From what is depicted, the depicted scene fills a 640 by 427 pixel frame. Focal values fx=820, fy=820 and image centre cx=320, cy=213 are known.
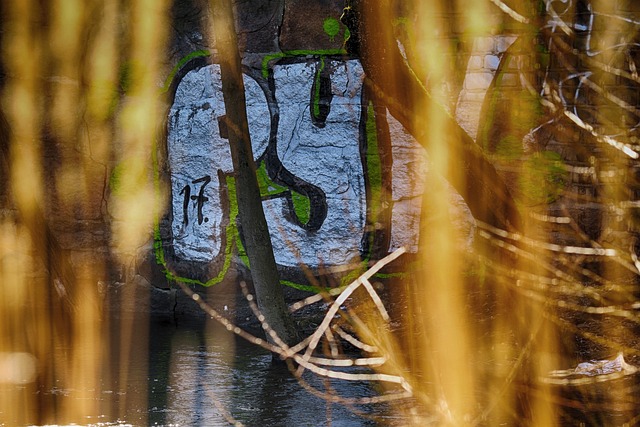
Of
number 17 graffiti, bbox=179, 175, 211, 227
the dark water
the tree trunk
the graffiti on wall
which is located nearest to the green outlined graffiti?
the graffiti on wall

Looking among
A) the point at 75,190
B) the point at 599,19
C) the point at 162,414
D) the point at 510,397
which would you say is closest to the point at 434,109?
the point at 510,397

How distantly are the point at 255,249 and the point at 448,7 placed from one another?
3.09m

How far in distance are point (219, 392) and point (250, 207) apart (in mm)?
1373

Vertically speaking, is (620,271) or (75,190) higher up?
Result: (75,190)

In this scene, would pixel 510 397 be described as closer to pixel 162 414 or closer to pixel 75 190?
pixel 162 414

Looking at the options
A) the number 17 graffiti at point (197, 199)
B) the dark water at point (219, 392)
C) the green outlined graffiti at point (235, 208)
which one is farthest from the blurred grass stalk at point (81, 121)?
the dark water at point (219, 392)

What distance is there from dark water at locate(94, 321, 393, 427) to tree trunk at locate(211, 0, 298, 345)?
38 centimetres

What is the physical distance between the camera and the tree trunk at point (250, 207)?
5.91 m

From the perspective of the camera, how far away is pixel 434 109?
338 centimetres

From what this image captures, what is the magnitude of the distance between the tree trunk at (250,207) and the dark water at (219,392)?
14.9 inches

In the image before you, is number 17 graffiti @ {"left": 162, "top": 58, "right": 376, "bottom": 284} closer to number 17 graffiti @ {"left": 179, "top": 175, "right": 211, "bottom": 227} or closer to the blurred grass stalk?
number 17 graffiti @ {"left": 179, "top": 175, "right": 211, "bottom": 227}

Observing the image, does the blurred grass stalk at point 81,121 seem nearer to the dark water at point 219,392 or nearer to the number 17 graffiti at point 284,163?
the number 17 graffiti at point 284,163

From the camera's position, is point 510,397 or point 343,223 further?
point 343,223

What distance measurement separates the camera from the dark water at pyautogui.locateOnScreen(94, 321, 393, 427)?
480cm
